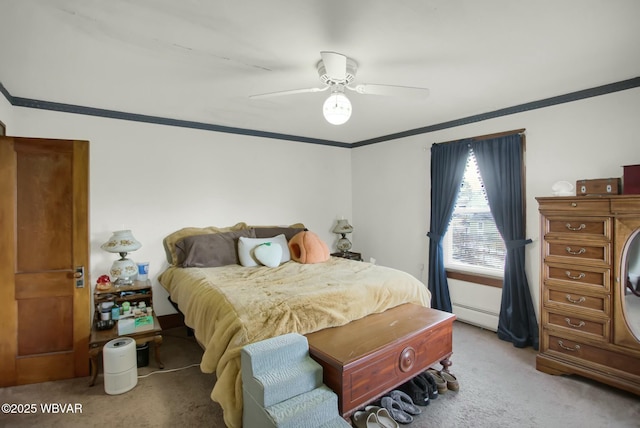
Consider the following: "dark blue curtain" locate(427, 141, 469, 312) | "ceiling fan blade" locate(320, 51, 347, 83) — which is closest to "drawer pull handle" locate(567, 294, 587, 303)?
"dark blue curtain" locate(427, 141, 469, 312)


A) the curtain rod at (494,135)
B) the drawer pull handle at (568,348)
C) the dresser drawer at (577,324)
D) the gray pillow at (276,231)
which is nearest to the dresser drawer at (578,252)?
the dresser drawer at (577,324)

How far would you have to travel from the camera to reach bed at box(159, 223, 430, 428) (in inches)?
77.6

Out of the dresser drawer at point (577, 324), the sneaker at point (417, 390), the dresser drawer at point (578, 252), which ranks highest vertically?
the dresser drawer at point (578, 252)

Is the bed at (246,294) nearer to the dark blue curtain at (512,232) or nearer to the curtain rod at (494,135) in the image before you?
the dark blue curtain at (512,232)

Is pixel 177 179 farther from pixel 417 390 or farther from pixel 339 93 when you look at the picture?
pixel 417 390

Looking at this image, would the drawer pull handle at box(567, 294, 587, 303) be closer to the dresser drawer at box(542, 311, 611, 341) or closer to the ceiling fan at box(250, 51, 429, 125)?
the dresser drawer at box(542, 311, 611, 341)

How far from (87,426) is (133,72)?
255 centimetres

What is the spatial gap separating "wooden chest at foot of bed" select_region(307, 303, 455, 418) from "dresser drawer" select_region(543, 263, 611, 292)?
981 millimetres

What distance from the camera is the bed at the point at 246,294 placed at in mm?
1971

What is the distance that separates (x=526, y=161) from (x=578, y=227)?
99 centimetres

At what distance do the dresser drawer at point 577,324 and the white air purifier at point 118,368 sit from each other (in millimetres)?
3473

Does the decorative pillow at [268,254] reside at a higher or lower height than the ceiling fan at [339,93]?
lower

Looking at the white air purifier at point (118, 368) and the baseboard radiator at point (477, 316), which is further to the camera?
the baseboard radiator at point (477, 316)

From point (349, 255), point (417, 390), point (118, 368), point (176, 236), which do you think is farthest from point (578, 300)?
point (176, 236)
